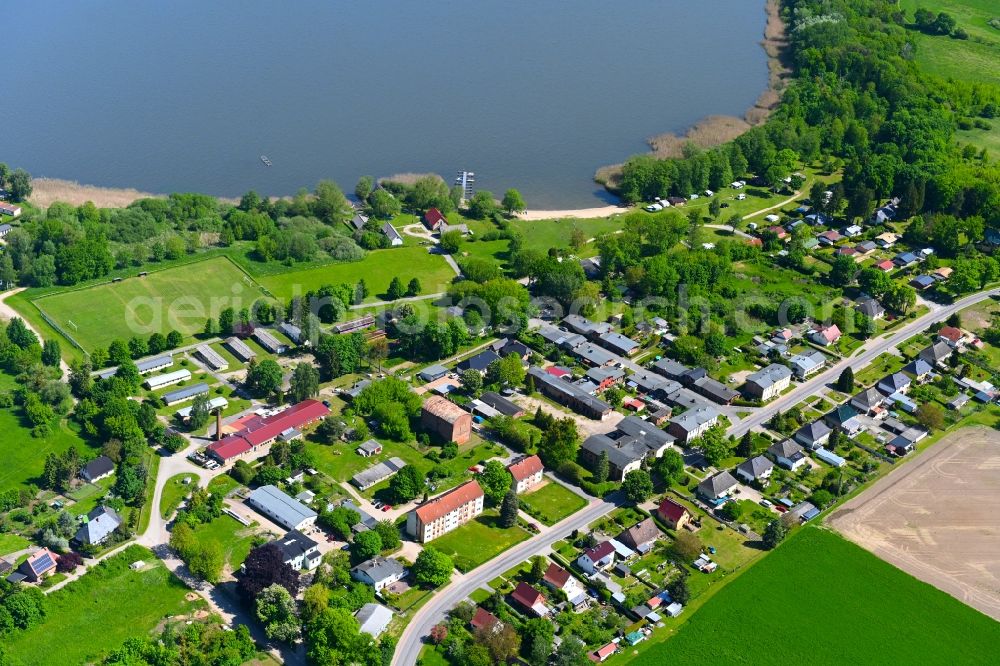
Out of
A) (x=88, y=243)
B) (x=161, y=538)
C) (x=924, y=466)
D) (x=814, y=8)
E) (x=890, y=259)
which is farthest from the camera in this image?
(x=814, y=8)

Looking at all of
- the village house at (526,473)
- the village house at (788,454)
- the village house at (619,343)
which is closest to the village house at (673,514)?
the village house at (526,473)

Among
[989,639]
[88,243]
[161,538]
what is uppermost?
[88,243]

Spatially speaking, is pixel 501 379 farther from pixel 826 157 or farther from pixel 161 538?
pixel 826 157

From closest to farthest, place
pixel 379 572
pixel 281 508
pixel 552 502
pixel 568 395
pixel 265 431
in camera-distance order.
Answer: pixel 379 572 < pixel 281 508 < pixel 552 502 < pixel 265 431 < pixel 568 395

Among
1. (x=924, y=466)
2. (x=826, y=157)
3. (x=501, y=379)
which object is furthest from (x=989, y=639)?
(x=826, y=157)

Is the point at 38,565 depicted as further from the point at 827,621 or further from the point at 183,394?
the point at 827,621

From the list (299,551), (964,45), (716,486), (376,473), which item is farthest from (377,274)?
(964,45)

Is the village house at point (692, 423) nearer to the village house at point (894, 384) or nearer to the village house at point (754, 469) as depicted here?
the village house at point (754, 469)
